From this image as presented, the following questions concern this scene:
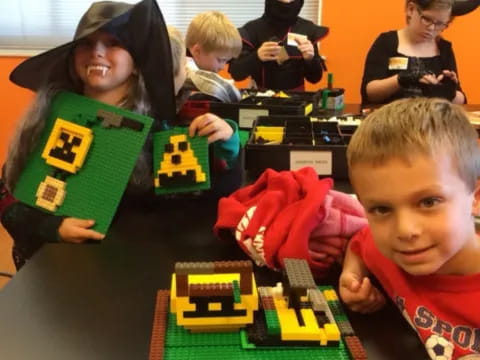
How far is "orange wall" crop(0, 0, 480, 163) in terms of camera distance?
2.72m

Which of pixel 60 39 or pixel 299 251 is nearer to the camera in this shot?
pixel 299 251

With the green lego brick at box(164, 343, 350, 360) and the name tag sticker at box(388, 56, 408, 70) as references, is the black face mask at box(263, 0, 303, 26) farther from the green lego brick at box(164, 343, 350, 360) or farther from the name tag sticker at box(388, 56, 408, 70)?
the green lego brick at box(164, 343, 350, 360)

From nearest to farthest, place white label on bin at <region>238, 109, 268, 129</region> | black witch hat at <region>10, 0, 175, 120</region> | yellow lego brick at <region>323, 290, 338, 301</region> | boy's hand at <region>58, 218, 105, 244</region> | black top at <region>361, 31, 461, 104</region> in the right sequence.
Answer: yellow lego brick at <region>323, 290, 338, 301</region> < boy's hand at <region>58, 218, 105, 244</region> < black witch hat at <region>10, 0, 175, 120</region> < white label on bin at <region>238, 109, 268, 129</region> < black top at <region>361, 31, 461, 104</region>

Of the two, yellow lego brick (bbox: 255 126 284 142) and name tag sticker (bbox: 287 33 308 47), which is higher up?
name tag sticker (bbox: 287 33 308 47)

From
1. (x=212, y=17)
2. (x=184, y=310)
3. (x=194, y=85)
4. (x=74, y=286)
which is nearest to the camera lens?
(x=184, y=310)

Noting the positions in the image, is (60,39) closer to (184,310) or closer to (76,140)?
(76,140)

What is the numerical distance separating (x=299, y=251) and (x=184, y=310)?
21cm

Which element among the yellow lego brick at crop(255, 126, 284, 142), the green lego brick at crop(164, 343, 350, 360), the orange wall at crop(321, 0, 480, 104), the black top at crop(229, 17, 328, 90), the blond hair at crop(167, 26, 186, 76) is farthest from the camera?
the orange wall at crop(321, 0, 480, 104)

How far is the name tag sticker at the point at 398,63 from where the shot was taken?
2064 millimetres

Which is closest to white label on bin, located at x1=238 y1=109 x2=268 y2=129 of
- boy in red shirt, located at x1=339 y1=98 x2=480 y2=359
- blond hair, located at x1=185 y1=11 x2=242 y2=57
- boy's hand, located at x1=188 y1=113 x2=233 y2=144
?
blond hair, located at x1=185 y1=11 x2=242 y2=57

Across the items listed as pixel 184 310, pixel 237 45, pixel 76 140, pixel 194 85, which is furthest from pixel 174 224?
pixel 237 45

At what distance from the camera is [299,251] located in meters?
0.76

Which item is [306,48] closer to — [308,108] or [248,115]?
[308,108]

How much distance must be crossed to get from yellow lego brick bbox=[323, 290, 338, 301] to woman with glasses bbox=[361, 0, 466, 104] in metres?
1.26
